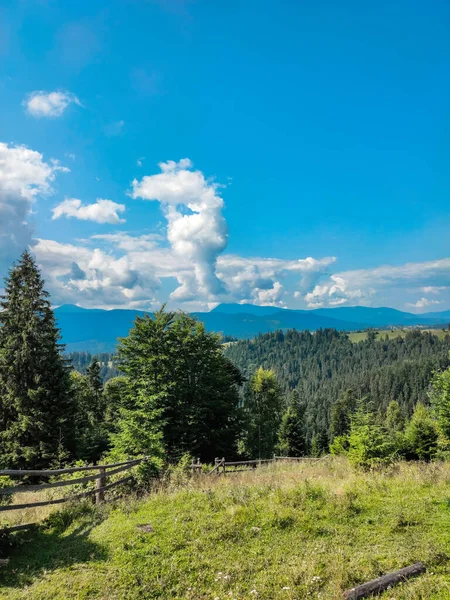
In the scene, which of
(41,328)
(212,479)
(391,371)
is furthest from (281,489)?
(391,371)

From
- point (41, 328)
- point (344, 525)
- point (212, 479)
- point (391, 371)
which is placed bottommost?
point (391, 371)

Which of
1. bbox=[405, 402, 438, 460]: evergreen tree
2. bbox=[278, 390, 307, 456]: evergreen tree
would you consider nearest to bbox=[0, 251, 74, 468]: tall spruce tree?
bbox=[405, 402, 438, 460]: evergreen tree

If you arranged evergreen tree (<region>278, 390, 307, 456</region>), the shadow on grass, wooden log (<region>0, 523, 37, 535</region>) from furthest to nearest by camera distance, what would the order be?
evergreen tree (<region>278, 390, 307, 456</region>) → wooden log (<region>0, 523, 37, 535</region>) → the shadow on grass

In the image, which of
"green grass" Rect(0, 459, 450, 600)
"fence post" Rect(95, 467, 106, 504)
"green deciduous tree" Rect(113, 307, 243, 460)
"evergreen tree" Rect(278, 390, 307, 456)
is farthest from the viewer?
"evergreen tree" Rect(278, 390, 307, 456)

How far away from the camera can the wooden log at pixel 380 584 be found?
17.2ft

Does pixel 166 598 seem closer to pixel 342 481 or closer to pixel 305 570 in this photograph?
pixel 305 570

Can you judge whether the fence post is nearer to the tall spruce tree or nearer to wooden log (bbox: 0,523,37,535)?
wooden log (bbox: 0,523,37,535)

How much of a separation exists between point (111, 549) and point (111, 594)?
170 cm

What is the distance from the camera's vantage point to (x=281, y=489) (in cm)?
970

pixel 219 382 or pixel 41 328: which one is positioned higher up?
pixel 41 328

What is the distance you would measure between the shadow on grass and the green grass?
26mm

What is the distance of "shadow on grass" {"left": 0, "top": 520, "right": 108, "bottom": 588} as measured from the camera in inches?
261

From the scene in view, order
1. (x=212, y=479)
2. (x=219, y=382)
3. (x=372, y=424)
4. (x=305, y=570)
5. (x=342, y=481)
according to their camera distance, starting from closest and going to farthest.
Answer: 1. (x=305, y=570)
2. (x=342, y=481)
3. (x=212, y=479)
4. (x=372, y=424)
5. (x=219, y=382)

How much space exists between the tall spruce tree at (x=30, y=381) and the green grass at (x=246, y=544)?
16.8 meters
